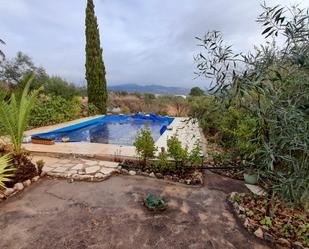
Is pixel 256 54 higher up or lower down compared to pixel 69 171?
higher up

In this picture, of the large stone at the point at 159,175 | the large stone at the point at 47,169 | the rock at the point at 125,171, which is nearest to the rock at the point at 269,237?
the large stone at the point at 159,175

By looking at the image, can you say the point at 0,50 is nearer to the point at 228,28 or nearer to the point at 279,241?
the point at 228,28

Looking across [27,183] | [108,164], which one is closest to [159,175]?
[108,164]

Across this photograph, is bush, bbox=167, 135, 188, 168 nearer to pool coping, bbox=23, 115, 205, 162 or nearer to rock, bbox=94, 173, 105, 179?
pool coping, bbox=23, 115, 205, 162

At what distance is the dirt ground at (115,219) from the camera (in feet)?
9.45

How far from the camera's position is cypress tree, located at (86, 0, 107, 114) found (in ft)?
45.3

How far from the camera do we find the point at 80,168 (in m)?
5.24

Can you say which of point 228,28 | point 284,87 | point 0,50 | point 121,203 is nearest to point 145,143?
point 121,203

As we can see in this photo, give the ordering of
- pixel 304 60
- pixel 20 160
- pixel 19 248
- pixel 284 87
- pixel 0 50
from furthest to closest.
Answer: pixel 0 50 → pixel 20 160 → pixel 19 248 → pixel 284 87 → pixel 304 60

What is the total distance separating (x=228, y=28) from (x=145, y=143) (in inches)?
124

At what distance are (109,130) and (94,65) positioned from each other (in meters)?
5.30

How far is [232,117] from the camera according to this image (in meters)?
6.27

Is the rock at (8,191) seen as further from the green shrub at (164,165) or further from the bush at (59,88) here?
the bush at (59,88)

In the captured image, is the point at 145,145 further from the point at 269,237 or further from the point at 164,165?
the point at 269,237
